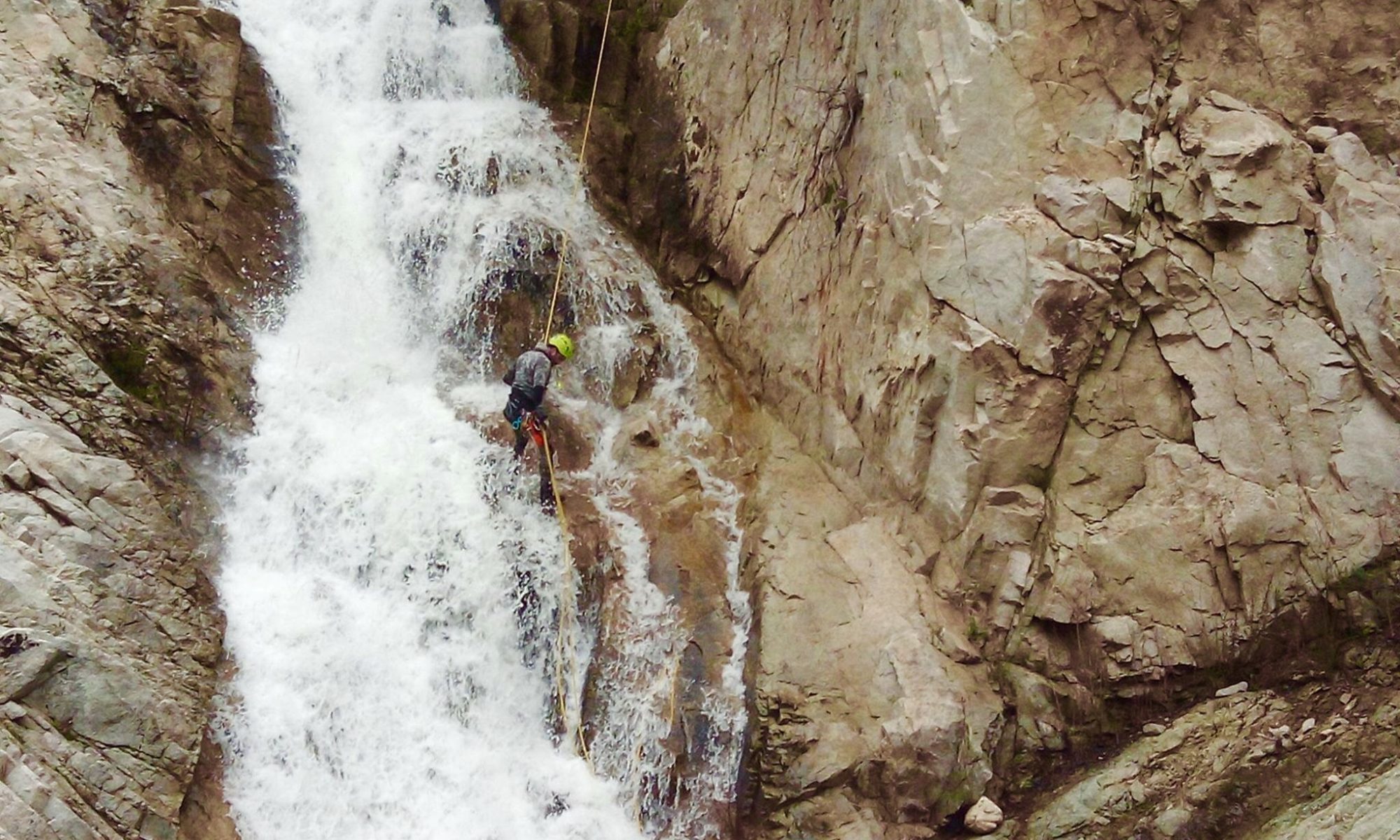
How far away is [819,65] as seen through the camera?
11.0 meters

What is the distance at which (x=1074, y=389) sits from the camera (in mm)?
8742

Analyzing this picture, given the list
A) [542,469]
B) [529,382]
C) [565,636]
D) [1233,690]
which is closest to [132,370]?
[529,382]

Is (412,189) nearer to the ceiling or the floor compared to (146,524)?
nearer to the ceiling

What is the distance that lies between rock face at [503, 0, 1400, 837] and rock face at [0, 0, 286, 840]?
5.03m

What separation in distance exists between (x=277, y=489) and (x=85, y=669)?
266 centimetres

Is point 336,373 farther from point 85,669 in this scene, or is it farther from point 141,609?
point 85,669

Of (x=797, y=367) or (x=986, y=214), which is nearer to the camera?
(x=986, y=214)

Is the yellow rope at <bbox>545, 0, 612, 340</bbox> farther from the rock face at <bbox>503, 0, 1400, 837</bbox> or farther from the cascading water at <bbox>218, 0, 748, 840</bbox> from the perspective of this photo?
the rock face at <bbox>503, 0, 1400, 837</bbox>

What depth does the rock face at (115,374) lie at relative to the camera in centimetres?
762

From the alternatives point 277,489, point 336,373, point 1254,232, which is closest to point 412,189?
point 336,373

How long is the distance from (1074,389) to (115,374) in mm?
8826

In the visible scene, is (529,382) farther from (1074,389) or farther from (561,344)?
(1074,389)

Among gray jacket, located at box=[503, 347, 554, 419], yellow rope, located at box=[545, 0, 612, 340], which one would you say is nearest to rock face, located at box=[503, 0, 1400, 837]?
gray jacket, located at box=[503, 347, 554, 419]

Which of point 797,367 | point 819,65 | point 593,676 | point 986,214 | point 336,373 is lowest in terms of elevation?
point 593,676
